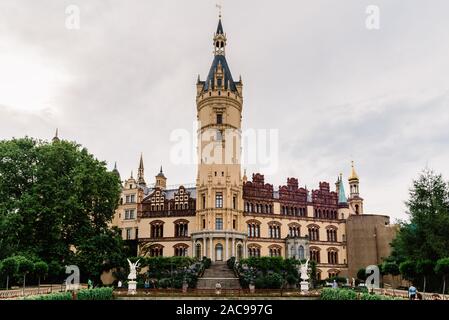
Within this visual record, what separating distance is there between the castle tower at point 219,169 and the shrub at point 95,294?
73.4 ft

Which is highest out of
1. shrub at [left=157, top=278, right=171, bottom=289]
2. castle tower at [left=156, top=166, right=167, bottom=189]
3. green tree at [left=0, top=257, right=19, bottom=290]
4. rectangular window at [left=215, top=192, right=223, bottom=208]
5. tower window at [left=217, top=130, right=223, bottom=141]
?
tower window at [left=217, top=130, right=223, bottom=141]

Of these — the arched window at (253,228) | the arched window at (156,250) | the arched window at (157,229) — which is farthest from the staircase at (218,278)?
the arched window at (157,229)

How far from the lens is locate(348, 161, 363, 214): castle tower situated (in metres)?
68.8

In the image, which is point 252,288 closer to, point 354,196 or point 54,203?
point 54,203

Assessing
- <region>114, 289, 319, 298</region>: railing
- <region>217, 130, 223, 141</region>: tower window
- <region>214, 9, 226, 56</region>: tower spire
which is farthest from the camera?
<region>214, 9, 226, 56</region>: tower spire

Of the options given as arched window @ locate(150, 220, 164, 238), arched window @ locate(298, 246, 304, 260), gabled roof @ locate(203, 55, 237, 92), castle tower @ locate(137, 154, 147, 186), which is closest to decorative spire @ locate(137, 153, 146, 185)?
castle tower @ locate(137, 154, 147, 186)

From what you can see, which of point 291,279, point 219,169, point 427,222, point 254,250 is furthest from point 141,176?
point 427,222

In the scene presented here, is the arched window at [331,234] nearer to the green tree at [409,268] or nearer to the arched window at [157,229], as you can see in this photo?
the arched window at [157,229]

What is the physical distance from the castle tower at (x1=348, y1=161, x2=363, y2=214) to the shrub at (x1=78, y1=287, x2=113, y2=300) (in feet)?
152

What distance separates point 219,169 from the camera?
5672cm

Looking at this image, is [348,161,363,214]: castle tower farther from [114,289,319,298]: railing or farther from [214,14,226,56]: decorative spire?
[114,289,319,298]: railing

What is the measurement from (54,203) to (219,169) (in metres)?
22.0

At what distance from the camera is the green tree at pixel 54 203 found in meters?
40.2
